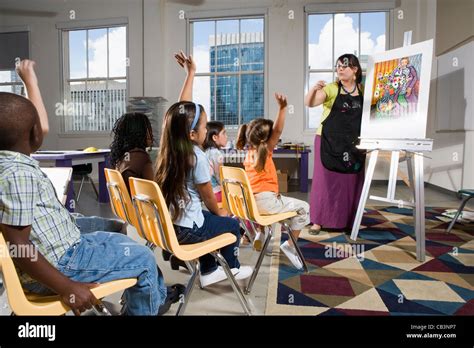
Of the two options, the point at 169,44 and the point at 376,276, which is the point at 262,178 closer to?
the point at 376,276

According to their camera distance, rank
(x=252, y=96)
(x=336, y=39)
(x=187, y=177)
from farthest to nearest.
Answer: (x=252, y=96) < (x=336, y=39) < (x=187, y=177)

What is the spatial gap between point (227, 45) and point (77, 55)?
2577 millimetres

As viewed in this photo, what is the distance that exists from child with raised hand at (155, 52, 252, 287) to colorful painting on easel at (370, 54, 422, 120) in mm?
1596

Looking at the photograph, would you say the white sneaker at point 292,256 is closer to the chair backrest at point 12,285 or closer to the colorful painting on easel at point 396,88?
the colorful painting on easel at point 396,88

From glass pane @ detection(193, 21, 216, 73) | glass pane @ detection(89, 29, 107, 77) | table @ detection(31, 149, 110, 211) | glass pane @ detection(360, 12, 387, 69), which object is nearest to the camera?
table @ detection(31, 149, 110, 211)

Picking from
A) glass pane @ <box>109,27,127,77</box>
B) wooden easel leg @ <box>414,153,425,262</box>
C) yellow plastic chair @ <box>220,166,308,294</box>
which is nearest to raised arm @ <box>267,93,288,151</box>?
yellow plastic chair @ <box>220,166,308,294</box>

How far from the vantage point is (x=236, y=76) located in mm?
6570

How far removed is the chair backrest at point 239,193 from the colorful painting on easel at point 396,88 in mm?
1407

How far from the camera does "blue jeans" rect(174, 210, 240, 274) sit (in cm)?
156

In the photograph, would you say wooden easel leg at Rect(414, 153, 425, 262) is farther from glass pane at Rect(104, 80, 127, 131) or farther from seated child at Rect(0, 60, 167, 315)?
glass pane at Rect(104, 80, 127, 131)

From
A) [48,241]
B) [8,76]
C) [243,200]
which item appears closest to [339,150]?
[243,200]

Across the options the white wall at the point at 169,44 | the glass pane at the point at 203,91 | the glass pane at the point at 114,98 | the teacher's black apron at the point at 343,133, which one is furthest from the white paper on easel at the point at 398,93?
the glass pane at the point at 114,98
